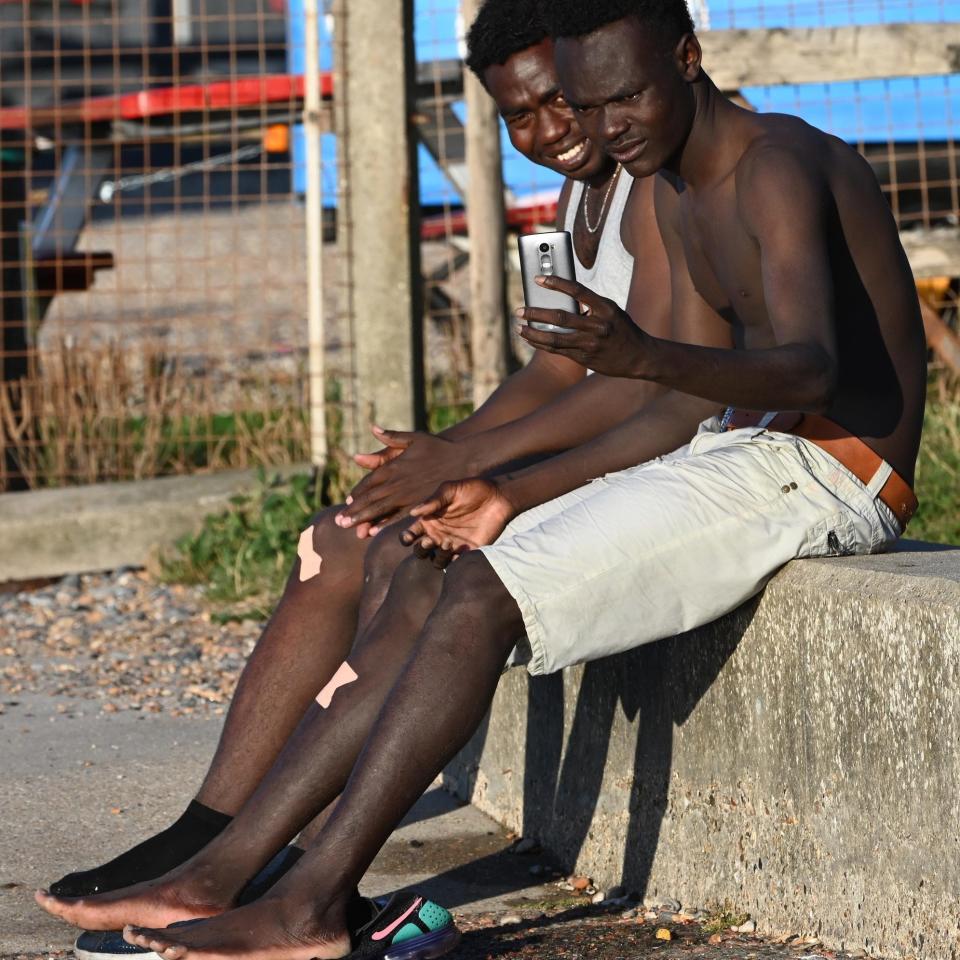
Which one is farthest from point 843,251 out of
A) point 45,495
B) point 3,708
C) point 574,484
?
point 45,495

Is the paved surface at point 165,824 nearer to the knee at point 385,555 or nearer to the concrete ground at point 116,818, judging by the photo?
the concrete ground at point 116,818

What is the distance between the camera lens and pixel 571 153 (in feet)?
11.4

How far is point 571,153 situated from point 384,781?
1530 millimetres

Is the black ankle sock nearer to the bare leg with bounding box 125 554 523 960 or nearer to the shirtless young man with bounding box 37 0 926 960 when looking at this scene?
the shirtless young man with bounding box 37 0 926 960

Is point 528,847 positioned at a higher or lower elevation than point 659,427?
lower

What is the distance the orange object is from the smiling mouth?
4.49m

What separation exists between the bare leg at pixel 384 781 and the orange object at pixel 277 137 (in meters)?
5.56

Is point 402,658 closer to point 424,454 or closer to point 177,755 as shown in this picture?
point 424,454

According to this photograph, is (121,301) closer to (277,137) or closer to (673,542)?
(277,137)

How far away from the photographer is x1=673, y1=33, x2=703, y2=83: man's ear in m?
2.88

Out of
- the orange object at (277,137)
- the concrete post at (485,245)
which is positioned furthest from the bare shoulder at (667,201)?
the orange object at (277,137)

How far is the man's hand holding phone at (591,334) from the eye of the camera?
7.79 feet

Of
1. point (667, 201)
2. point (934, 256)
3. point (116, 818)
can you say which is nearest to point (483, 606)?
point (667, 201)

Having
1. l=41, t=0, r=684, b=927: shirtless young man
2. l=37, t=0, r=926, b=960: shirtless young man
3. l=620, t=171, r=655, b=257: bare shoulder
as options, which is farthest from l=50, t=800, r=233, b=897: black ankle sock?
l=620, t=171, r=655, b=257: bare shoulder
